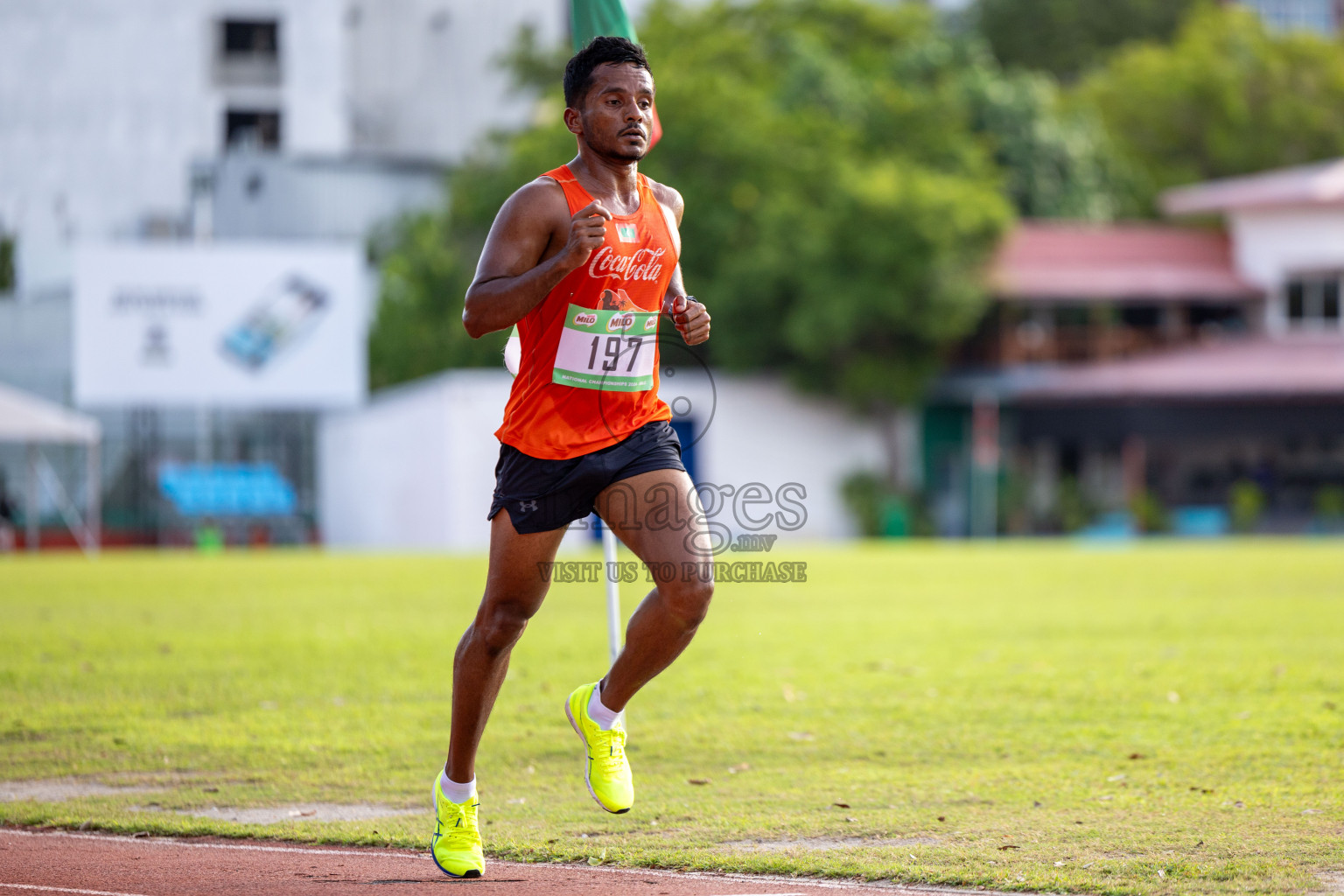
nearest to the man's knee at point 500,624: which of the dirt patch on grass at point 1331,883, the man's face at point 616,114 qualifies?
the man's face at point 616,114

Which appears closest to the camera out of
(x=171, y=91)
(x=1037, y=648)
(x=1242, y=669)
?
(x=1242, y=669)

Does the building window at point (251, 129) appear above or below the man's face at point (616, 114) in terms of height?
above

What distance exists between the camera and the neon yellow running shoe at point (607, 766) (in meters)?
5.42

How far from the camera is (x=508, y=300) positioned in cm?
506

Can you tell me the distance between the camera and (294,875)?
17.0 ft

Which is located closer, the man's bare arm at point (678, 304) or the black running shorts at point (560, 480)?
the black running shorts at point (560, 480)

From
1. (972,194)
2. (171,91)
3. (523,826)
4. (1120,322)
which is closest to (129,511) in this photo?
(171,91)

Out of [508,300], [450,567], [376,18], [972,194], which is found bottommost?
[450,567]

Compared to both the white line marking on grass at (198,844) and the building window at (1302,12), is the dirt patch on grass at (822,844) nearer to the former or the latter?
the white line marking on grass at (198,844)

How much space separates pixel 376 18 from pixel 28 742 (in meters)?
43.3

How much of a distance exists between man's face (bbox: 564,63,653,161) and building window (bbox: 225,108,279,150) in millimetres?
33778

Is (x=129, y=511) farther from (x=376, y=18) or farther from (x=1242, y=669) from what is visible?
(x=1242, y=669)

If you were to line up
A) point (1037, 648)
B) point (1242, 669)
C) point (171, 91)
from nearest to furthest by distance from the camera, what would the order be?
point (1242, 669) < point (1037, 648) < point (171, 91)

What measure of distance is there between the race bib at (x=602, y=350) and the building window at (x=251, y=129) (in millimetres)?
33930
